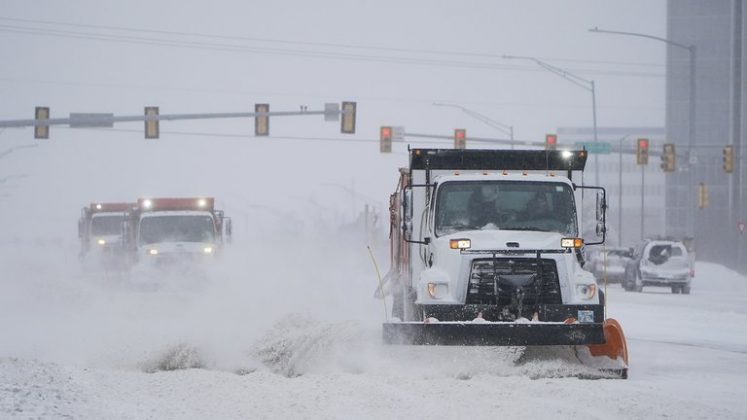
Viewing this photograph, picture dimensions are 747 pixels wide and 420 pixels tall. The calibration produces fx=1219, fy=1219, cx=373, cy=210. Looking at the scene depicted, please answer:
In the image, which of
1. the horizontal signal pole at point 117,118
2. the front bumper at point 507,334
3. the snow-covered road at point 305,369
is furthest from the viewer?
the horizontal signal pole at point 117,118

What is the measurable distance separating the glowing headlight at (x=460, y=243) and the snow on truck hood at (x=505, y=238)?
61 mm

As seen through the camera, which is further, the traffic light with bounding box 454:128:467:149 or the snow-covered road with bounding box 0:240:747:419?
the traffic light with bounding box 454:128:467:149

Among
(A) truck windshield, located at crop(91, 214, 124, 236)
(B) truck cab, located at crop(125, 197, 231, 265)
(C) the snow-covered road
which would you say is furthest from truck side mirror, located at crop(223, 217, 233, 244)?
(A) truck windshield, located at crop(91, 214, 124, 236)

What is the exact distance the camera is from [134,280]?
106ft

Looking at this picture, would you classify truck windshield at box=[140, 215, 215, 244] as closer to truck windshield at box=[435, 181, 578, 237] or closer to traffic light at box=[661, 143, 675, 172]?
truck windshield at box=[435, 181, 578, 237]

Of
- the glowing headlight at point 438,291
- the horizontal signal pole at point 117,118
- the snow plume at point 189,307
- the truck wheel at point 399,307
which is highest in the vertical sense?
the horizontal signal pole at point 117,118

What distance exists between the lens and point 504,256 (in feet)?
48.2

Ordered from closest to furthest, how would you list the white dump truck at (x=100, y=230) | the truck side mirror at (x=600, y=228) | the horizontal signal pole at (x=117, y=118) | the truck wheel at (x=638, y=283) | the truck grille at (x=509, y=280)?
the truck grille at (x=509, y=280) < the truck side mirror at (x=600, y=228) < the horizontal signal pole at (x=117, y=118) < the truck wheel at (x=638, y=283) < the white dump truck at (x=100, y=230)

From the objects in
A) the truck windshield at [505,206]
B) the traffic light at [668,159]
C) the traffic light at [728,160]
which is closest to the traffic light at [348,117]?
the traffic light at [668,159]

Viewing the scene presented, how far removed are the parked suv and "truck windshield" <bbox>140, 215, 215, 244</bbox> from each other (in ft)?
53.3

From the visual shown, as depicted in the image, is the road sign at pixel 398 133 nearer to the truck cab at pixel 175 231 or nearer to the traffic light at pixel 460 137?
the traffic light at pixel 460 137

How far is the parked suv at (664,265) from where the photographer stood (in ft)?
136

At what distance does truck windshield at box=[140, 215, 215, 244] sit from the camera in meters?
Result: 33.0

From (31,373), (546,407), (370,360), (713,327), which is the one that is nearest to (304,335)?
(370,360)
